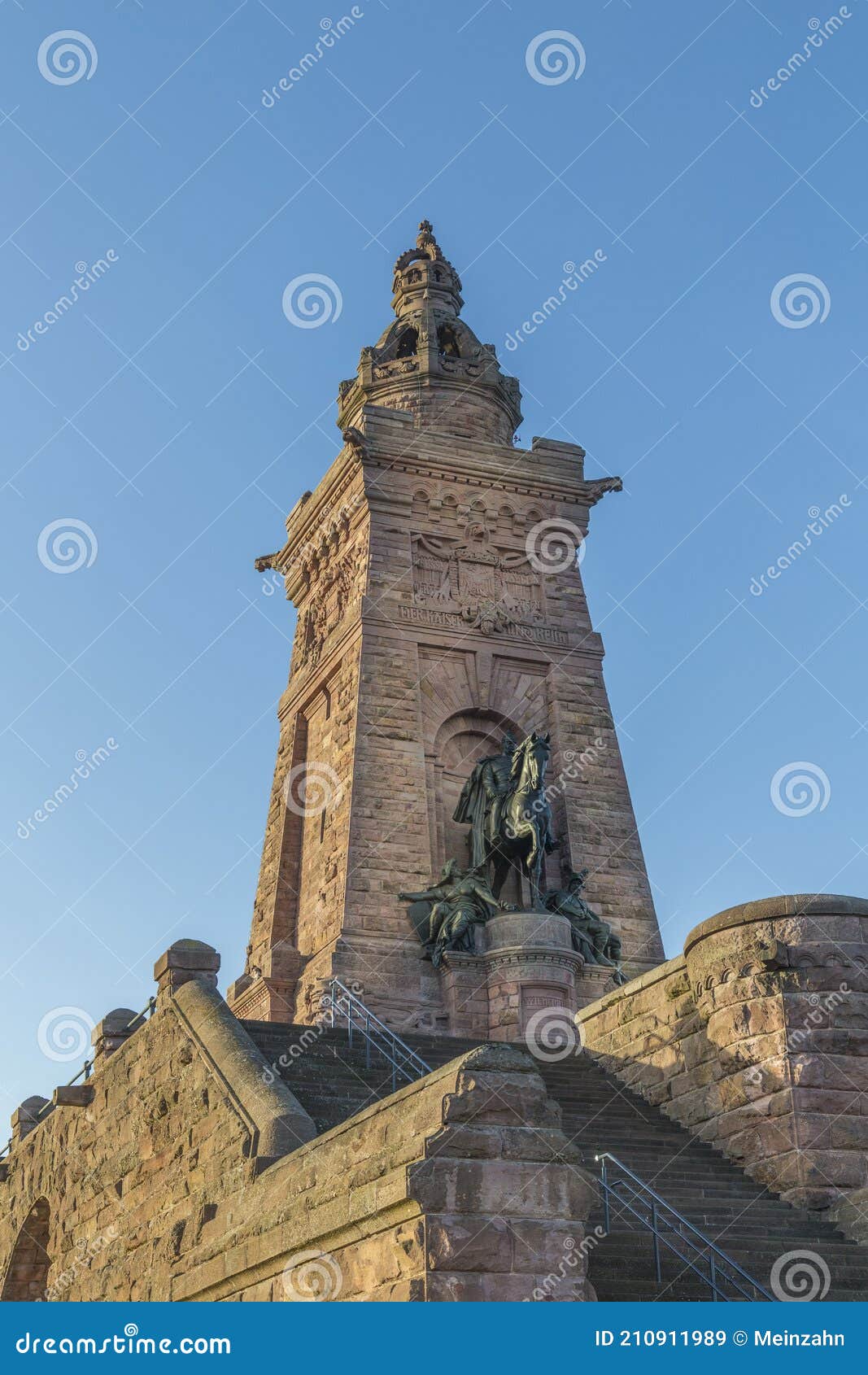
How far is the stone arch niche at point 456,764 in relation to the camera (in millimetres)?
22391

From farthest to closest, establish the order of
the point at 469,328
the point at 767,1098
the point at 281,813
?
the point at 469,328 → the point at 281,813 → the point at 767,1098

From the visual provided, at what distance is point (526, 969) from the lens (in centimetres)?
1930

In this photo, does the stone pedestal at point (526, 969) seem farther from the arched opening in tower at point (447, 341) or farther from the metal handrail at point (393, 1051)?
the arched opening in tower at point (447, 341)

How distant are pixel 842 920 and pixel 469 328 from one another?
21.2 meters

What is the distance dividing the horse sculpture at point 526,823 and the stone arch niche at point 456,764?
3.02ft

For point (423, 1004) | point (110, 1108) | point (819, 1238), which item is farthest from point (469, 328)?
point (819, 1238)

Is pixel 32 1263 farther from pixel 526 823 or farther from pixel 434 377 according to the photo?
pixel 434 377

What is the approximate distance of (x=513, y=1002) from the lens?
19094 millimetres

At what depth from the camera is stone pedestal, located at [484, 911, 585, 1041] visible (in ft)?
62.5

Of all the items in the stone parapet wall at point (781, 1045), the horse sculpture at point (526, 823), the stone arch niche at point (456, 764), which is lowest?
the stone parapet wall at point (781, 1045)

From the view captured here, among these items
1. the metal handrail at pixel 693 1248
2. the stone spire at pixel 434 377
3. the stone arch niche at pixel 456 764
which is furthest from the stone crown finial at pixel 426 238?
the metal handrail at pixel 693 1248

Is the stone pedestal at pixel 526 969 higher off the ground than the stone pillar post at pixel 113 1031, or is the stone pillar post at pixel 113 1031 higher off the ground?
the stone pedestal at pixel 526 969

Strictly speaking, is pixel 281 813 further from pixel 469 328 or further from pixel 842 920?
pixel 842 920

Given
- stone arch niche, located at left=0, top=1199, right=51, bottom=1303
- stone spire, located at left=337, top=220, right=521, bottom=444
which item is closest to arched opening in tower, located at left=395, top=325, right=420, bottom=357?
stone spire, located at left=337, top=220, right=521, bottom=444
